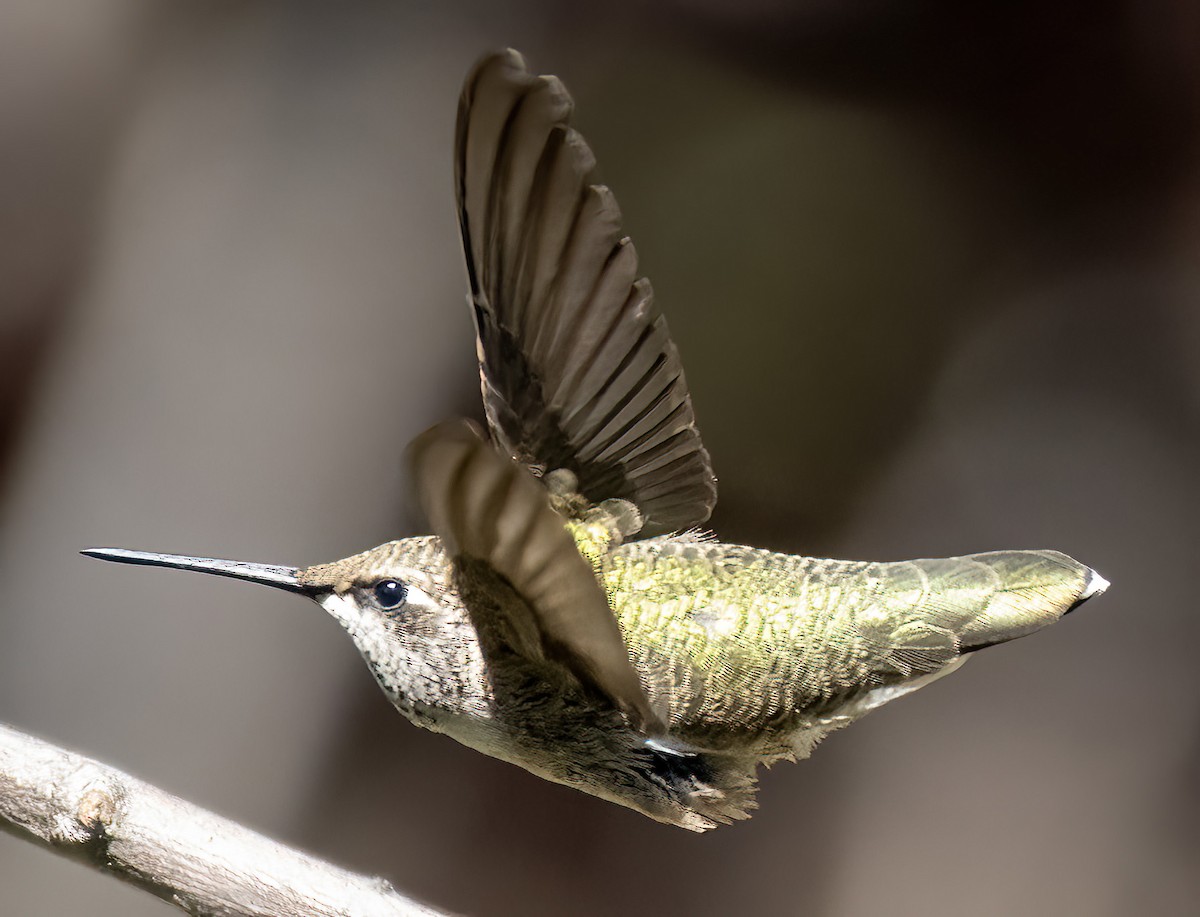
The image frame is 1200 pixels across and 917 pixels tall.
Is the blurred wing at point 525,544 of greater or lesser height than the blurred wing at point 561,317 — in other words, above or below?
below

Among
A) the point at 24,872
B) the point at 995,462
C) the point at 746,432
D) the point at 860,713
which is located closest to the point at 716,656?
the point at 860,713

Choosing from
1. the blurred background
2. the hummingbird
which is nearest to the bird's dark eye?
the hummingbird

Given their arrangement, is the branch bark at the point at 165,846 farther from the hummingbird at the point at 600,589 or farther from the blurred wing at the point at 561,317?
the blurred wing at the point at 561,317

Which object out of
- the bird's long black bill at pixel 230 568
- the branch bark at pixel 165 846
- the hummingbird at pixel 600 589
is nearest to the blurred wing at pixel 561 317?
the hummingbird at pixel 600 589

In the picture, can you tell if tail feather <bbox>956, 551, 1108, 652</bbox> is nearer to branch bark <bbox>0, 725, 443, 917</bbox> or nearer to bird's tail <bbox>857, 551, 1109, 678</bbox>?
bird's tail <bbox>857, 551, 1109, 678</bbox>

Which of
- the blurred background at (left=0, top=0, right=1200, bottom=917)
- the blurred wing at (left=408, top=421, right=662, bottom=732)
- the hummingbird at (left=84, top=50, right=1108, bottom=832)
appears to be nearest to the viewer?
the blurred wing at (left=408, top=421, right=662, bottom=732)
